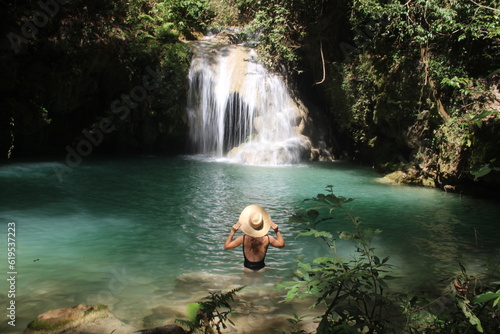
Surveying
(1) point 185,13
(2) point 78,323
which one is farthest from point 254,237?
(1) point 185,13

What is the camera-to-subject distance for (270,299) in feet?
15.3

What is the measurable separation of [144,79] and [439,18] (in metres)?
12.1

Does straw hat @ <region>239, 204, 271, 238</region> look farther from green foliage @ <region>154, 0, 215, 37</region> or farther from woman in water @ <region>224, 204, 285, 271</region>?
green foliage @ <region>154, 0, 215, 37</region>

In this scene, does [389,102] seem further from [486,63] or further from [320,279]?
[320,279]

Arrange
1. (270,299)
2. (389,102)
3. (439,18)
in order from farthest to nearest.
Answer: (389,102) < (439,18) < (270,299)

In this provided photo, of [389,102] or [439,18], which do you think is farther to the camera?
[389,102]

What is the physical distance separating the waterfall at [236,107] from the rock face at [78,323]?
1561cm

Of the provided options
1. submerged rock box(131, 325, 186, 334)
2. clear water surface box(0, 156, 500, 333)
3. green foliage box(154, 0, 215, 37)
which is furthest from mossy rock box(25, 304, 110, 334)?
green foliage box(154, 0, 215, 37)

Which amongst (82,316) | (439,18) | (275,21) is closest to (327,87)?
(275,21)

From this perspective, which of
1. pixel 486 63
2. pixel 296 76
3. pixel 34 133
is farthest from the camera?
pixel 296 76

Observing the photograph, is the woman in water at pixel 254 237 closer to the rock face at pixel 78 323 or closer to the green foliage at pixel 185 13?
the rock face at pixel 78 323

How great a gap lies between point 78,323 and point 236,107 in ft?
55.5

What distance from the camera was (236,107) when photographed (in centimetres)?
1994

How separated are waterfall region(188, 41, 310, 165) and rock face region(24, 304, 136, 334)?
15610mm
